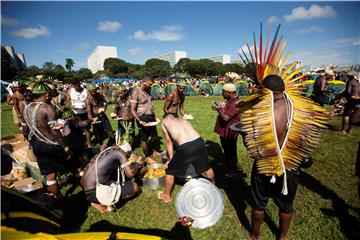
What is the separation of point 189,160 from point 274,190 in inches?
62.9

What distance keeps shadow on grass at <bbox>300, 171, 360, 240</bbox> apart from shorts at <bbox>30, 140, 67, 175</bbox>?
5208 millimetres

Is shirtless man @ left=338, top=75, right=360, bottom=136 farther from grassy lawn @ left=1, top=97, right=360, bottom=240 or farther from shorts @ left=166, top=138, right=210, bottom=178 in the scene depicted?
shorts @ left=166, top=138, right=210, bottom=178

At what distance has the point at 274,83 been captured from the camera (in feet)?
8.29

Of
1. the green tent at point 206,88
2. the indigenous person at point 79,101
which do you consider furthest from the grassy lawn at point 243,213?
the green tent at point 206,88

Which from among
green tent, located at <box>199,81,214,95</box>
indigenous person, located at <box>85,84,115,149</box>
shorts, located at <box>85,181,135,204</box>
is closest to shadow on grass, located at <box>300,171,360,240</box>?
shorts, located at <box>85,181,135,204</box>

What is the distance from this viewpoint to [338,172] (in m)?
5.33

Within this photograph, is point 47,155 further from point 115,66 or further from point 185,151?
point 115,66

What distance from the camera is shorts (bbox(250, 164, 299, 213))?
267cm

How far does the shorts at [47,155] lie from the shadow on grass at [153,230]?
1.43 meters

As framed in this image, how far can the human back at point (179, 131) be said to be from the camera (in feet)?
13.0

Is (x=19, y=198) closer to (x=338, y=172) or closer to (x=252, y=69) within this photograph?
(x=252, y=69)

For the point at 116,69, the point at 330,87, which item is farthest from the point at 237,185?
the point at 116,69

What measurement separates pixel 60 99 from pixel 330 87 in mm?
18809

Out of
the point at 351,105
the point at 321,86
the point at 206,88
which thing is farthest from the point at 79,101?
the point at 206,88
